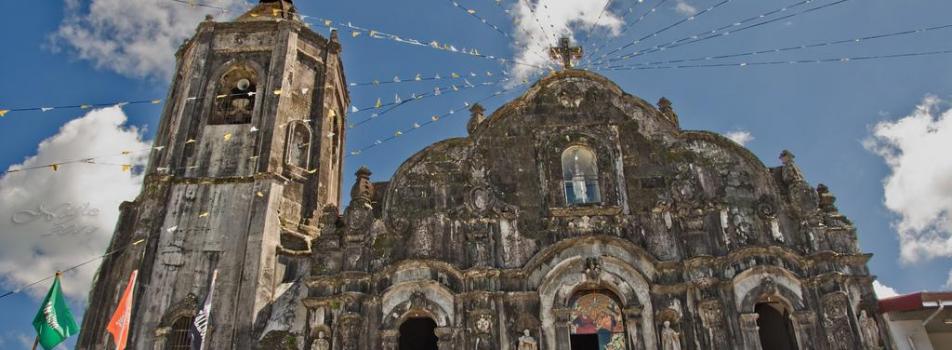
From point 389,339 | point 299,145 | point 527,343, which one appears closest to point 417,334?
point 389,339

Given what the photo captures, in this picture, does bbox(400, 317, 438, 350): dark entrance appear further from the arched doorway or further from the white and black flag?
the white and black flag

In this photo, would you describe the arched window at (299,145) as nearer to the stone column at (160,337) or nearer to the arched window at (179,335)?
the arched window at (179,335)

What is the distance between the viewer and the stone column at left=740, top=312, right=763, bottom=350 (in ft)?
47.3

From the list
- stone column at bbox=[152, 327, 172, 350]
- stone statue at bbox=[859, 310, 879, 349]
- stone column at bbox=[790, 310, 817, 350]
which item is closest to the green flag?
Answer: stone column at bbox=[152, 327, 172, 350]

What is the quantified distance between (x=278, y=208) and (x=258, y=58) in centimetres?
523

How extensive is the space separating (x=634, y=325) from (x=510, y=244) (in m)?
3.16

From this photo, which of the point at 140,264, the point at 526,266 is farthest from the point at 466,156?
the point at 140,264

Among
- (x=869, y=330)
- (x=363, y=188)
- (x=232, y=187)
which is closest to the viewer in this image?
(x=869, y=330)

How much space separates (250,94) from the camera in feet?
63.8

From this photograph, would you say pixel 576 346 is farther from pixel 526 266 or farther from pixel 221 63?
pixel 221 63

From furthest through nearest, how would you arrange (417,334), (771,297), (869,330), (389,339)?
(417,334) < (771,297) < (389,339) < (869,330)

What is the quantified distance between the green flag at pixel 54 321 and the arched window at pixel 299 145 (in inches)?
243

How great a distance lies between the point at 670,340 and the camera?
47.2 ft

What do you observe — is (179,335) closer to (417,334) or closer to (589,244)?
(417,334)
